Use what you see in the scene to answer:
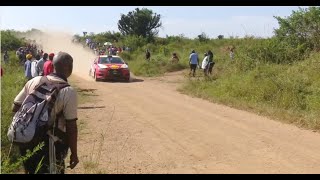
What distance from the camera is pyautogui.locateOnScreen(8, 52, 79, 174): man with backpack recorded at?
402cm

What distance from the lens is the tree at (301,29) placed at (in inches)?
733

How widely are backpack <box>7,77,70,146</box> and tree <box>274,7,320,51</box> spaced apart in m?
15.6

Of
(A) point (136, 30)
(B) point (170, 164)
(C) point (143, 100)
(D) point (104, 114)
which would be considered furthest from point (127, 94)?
(A) point (136, 30)

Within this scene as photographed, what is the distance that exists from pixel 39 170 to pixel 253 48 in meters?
15.9

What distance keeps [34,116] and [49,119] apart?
0.15m

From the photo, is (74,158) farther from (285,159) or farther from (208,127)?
(208,127)

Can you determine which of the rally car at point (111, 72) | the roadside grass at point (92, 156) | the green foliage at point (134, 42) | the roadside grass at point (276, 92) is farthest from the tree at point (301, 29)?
the green foliage at point (134, 42)

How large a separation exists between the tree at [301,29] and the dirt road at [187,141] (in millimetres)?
7288

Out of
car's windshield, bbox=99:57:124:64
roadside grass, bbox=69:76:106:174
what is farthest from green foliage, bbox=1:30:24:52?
roadside grass, bbox=69:76:106:174

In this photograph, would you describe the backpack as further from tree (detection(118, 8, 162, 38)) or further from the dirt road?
tree (detection(118, 8, 162, 38))

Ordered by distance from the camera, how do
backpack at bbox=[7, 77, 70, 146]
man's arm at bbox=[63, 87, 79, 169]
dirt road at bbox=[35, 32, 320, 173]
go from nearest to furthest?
1. backpack at bbox=[7, 77, 70, 146]
2. man's arm at bbox=[63, 87, 79, 169]
3. dirt road at bbox=[35, 32, 320, 173]

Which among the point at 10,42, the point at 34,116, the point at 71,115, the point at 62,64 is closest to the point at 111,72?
the point at 62,64

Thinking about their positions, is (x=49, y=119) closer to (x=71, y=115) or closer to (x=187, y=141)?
(x=71, y=115)

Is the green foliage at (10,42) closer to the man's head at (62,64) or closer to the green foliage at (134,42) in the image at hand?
the green foliage at (134,42)
